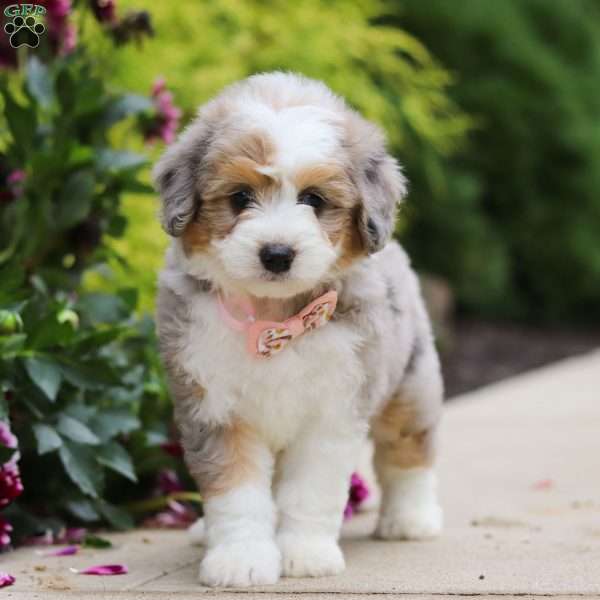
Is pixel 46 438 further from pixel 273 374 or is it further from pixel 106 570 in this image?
pixel 273 374

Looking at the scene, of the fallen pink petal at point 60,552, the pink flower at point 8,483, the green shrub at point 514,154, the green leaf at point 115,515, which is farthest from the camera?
the green shrub at point 514,154

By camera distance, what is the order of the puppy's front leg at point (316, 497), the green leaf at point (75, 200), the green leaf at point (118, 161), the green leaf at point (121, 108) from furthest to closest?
the green leaf at point (121, 108)
the green leaf at point (118, 161)
the green leaf at point (75, 200)
the puppy's front leg at point (316, 497)

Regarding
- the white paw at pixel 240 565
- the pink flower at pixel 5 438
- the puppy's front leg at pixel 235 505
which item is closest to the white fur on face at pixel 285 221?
the puppy's front leg at pixel 235 505

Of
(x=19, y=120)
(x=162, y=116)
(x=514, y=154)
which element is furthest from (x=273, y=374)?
(x=514, y=154)

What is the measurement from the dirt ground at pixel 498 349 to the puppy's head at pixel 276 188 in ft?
19.5

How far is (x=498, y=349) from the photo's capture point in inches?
484

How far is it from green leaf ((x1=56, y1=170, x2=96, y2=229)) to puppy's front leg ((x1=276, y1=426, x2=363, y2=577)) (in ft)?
4.73

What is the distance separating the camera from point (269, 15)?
10219 mm

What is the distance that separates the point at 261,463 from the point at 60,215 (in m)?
1.50

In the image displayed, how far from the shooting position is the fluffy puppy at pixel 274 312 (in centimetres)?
355

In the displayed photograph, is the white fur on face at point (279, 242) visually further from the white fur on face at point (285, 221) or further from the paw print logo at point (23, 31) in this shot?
the paw print logo at point (23, 31)

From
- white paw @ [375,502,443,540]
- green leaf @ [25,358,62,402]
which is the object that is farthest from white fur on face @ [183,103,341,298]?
white paw @ [375,502,443,540]

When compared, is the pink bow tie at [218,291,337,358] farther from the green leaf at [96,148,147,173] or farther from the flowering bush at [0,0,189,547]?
the green leaf at [96,148,147,173]

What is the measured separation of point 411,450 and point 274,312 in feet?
3.16
